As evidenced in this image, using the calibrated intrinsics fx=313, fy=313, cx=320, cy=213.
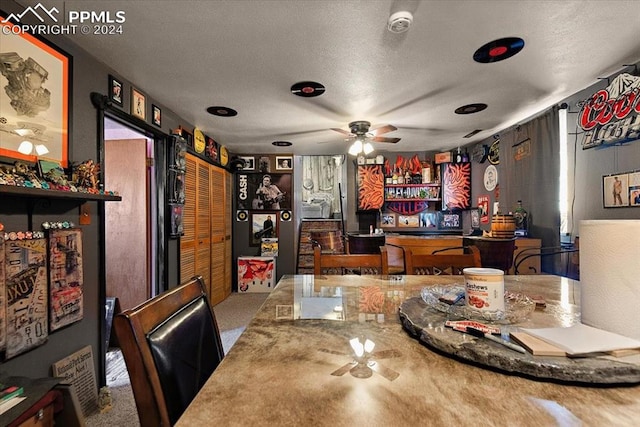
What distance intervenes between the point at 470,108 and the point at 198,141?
3129mm

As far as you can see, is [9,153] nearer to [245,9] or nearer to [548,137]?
[245,9]

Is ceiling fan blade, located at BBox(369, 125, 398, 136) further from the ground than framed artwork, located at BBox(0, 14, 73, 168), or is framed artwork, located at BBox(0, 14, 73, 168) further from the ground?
ceiling fan blade, located at BBox(369, 125, 398, 136)

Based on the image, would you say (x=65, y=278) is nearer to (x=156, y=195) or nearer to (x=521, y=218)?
(x=156, y=195)

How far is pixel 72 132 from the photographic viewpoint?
195cm

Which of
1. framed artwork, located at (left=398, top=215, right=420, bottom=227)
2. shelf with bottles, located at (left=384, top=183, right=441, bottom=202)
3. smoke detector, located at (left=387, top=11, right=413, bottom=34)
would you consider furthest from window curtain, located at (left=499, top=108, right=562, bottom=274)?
smoke detector, located at (left=387, top=11, right=413, bottom=34)

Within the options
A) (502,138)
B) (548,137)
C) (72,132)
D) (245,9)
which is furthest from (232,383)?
(502,138)

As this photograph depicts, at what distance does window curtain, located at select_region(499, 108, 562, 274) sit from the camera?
3.22 m

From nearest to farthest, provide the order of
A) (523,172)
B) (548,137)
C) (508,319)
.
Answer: (508,319)
(548,137)
(523,172)

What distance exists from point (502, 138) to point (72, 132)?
4620mm

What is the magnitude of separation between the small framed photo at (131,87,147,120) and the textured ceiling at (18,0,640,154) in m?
0.07

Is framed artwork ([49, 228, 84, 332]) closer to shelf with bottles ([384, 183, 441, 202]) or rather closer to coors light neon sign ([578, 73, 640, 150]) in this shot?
coors light neon sign ([578, 73, 640, 150])

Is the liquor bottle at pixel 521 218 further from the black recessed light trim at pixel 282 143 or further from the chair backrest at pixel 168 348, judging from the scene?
the chair backrest at pixel 168 348

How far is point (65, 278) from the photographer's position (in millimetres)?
1844

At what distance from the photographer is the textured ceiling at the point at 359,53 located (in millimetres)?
1652
